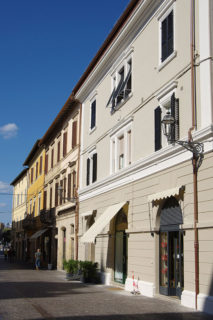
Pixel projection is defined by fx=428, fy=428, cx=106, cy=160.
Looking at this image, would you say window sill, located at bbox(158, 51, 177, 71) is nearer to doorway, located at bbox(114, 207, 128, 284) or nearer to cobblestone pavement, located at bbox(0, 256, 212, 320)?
doorway, located at bbox(114, 207, 128, 284)

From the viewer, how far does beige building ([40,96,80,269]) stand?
25.6 metres

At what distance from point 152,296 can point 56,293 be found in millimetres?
3350

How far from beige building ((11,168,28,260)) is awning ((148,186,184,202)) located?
33569 millimetres

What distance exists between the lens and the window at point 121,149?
17661 millimetres

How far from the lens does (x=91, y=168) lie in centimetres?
2253

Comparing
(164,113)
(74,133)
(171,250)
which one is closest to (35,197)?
(74,133)

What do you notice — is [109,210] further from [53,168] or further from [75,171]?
[53,168]

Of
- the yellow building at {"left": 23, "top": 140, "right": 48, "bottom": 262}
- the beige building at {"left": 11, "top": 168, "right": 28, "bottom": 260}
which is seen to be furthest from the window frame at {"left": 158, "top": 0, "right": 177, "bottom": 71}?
the beige building at {"left": 11, "top": 168, "right": 28, "bottom": 260}

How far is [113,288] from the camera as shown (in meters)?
17.1

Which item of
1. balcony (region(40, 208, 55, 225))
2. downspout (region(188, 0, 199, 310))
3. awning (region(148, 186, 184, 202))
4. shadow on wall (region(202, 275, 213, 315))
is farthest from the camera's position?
balcony (region(40, 208, 55, 225))

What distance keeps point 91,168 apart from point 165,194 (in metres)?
9.78

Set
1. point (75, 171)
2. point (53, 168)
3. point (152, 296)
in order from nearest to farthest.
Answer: point (152, 296) → point (75, 171) → point (53, 168)

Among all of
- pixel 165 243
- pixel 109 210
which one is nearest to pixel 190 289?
pixel 165 243

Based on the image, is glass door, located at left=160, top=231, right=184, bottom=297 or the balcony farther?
the balcony
